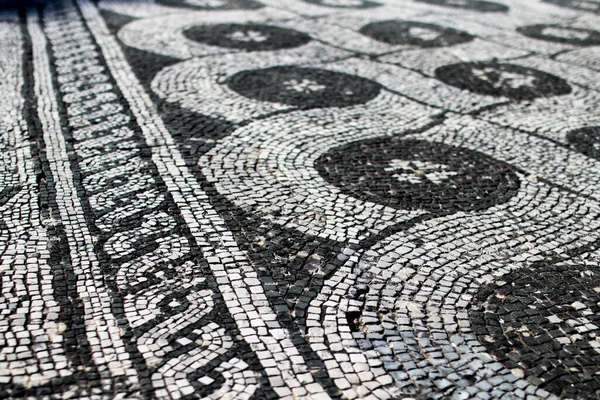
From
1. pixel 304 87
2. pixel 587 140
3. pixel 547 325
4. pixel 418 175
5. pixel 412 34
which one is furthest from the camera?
pixel 412 34

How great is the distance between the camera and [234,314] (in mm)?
4688

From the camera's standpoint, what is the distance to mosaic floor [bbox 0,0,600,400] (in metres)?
4.30

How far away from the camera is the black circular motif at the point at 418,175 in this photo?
248 inches

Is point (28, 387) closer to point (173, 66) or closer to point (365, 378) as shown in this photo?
point (365, 378)

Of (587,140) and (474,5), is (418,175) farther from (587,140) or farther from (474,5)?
(474,5)

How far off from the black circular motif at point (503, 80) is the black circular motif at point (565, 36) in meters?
2.11

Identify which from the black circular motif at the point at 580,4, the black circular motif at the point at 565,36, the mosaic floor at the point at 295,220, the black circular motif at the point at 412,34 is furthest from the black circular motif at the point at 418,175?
the black circular motif at the point at 580,4

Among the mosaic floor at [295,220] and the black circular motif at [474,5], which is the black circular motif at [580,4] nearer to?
the black circular motif at [474,5]

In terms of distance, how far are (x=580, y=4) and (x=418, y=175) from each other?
387 inches

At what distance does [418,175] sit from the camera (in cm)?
674

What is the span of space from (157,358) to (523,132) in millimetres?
5226

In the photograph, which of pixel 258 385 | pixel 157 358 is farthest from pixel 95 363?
pixel 258 385

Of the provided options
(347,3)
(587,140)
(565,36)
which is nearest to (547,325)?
(587,140)

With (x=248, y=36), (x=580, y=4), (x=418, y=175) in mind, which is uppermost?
(x=248, y=36)
